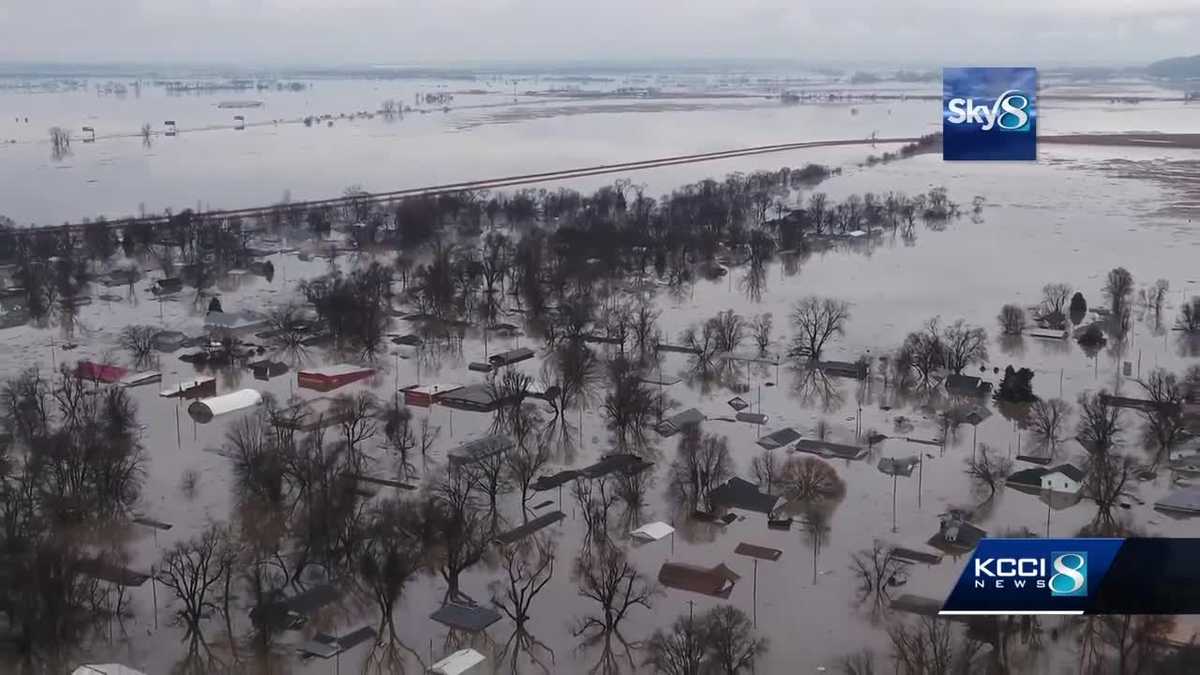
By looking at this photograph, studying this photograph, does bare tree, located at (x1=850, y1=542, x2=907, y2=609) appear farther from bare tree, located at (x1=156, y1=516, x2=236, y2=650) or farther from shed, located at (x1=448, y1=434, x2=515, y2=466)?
bare tree, located at (x1=156, y1=516, x2=236, y2=650)

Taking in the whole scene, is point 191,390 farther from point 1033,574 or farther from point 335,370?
point 1033,574

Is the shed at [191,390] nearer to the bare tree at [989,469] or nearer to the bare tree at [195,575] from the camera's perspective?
the bare tree at [195,575]

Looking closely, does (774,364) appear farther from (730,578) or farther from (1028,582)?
(1028,582)

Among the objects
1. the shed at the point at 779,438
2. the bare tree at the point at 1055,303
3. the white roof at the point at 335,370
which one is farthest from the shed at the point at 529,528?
the bare tree at the point at 1055,303

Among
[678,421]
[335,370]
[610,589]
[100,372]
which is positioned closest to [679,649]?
[610,589]

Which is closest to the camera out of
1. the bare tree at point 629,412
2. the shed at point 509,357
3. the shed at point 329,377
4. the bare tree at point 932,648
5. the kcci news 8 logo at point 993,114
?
the kcci news 8 logo at point 993,114

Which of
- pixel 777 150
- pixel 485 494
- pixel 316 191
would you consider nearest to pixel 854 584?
pixel 485 494

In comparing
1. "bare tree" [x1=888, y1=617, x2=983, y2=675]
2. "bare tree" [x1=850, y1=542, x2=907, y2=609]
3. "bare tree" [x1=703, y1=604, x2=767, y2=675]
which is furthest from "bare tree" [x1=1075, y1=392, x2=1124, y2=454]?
"bare tree" [x1=703, y1=604, x2=767, y2=675]
